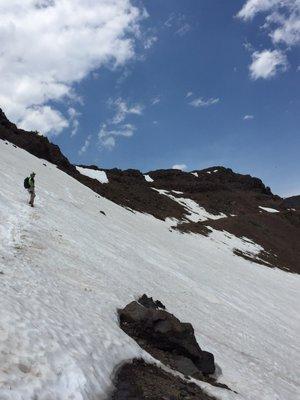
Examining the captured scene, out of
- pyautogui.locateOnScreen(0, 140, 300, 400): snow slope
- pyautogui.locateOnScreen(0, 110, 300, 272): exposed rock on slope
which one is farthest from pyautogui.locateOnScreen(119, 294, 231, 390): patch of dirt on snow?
pyautogui.locateOnScreen(0, 110, 300, 272): exposed rock on slope

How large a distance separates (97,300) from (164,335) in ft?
9.52

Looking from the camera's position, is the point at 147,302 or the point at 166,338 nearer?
the point at 166,338

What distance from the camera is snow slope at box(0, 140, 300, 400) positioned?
10.7m

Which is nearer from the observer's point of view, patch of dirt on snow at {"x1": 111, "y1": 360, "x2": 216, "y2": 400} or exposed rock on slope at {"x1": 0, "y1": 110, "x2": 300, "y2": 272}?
patch of dirt on snow at {"x1": 111, "y1": 360, "x2": 216, "y2": 400}

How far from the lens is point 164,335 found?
16375 millimetres

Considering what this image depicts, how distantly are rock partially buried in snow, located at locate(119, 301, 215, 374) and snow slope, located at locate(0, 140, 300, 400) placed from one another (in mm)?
783

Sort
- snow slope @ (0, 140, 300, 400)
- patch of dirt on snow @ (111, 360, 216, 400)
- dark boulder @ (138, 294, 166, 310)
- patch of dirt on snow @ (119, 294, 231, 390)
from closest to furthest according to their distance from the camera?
snow slope @ (0, 140, 300, 400) → patch of dirt on snow @ (111, 360, 216, 400) → patch of dirt on snow @ (119, 294, 231, 390) → dark boulder @ (138, 294, 166, 310)

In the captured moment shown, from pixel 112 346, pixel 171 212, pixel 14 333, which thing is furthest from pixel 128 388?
pixel 171 212

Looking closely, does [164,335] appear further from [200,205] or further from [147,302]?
[200,205]

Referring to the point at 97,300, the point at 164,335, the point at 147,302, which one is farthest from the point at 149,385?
the point at 147,302

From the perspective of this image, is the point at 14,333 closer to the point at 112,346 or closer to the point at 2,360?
the point at 2,360

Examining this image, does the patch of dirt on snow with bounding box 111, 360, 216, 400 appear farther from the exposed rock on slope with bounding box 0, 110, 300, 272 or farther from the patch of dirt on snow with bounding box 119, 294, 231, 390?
the exposed rock on slope with bounding box 0, 110, 300, 272

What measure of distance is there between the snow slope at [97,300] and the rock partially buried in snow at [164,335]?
78 centimetres

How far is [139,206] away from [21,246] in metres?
50.7
